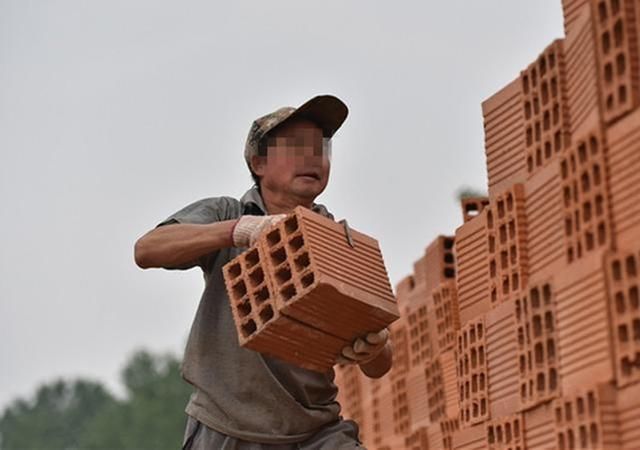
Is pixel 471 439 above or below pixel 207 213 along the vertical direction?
below

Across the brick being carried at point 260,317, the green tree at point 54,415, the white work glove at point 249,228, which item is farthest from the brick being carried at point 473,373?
the green tree at point 54,415

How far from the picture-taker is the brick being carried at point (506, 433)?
6.46 meters

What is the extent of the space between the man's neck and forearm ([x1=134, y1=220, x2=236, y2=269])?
0.43m

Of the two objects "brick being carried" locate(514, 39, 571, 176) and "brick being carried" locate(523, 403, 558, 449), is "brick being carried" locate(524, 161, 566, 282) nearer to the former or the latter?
"brick being carried" locate(514, 39, 571, 176)

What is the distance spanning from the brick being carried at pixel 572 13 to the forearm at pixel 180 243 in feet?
4.43

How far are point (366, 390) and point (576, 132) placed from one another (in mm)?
8044

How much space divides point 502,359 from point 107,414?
8744 centimetres

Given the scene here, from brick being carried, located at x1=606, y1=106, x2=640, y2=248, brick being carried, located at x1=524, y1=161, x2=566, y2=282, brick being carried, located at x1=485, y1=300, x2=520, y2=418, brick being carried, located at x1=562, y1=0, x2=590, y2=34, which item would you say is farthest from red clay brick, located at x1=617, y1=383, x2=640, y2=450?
brick being carried, located at x1=562, y1=0, x2=590, y2=34

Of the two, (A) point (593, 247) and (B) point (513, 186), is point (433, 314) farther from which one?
(A) point (593, 247)

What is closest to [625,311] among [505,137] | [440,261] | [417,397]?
[505,137]

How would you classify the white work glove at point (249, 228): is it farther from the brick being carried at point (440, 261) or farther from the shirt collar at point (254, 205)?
the brick being carried at point (440, 261)

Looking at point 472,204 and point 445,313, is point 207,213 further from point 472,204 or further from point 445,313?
point 445,313

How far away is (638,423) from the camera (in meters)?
5.32

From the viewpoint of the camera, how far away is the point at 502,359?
6.81 meters
